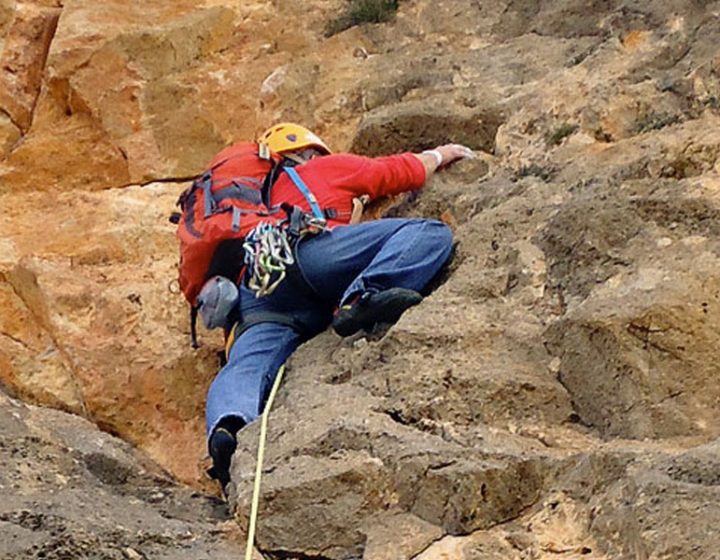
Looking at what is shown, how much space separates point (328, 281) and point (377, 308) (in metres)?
0.54

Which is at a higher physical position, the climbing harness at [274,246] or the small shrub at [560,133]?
the climbing harness at [274,246]

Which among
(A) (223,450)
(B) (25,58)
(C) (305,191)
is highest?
(C) (305,191)

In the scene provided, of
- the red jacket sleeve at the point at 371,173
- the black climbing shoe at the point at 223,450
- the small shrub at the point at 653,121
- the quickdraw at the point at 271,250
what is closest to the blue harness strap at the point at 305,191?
the red jacket sleeve at the point at 371,173

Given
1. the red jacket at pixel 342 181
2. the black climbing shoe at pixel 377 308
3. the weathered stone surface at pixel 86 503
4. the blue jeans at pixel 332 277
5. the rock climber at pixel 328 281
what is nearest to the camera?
the weathered stone surface at pixel 86 503

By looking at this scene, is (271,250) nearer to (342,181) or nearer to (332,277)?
(332,277)

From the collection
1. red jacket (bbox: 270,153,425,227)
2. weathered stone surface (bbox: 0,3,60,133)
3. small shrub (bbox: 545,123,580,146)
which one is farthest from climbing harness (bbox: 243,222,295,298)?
weathered stone surface (bbox: 0,3,60,133)

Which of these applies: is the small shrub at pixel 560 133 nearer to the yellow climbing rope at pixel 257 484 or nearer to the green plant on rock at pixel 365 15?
the green plant on rock at pixel 365 15

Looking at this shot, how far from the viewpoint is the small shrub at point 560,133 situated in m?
7.52

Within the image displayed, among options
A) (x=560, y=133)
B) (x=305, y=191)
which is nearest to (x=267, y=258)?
(x=305, y=191)

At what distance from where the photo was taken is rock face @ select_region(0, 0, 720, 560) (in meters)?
4.77

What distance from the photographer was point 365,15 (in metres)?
9.62

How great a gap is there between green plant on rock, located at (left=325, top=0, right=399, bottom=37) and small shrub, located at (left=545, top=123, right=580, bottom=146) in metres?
2.43

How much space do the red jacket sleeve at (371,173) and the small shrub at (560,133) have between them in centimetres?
78

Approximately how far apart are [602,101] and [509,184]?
799 millimetres
